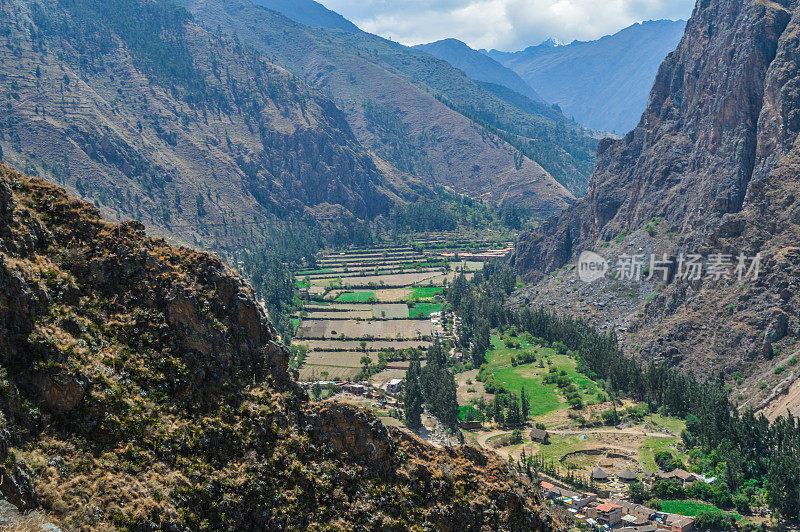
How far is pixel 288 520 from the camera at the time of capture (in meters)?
26.7

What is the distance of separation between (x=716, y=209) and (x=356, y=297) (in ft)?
304

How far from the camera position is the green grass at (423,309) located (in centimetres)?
16960

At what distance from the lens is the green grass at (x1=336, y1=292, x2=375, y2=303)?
7032 inches

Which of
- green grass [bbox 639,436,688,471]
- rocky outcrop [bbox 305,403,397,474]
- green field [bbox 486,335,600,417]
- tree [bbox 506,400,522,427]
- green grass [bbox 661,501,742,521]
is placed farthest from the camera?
green field [bbox 486,335,600,417]

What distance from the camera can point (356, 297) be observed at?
183 metres

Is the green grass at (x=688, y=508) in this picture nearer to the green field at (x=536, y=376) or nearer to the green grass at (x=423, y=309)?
the green field at (x=536, y=376)

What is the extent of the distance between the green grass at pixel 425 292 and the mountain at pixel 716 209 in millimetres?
26640

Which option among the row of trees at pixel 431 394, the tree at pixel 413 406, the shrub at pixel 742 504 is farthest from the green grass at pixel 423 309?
the shrub at pixel 742 504

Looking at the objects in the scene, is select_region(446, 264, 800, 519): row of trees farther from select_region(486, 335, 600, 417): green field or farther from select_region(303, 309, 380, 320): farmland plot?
select_region(303, 309, 380, 320): farmland plot

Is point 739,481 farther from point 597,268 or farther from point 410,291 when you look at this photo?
point 410,291

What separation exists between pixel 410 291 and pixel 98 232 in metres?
162

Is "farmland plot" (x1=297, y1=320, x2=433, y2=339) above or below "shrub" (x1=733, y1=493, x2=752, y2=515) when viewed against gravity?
above

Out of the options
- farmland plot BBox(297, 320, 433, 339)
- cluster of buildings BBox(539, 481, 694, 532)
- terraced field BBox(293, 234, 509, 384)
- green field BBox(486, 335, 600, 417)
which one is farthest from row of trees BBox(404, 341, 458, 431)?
cluster of buildings BBox(539, 481, 694, 532)

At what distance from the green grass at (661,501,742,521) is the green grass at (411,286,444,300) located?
11306cm
